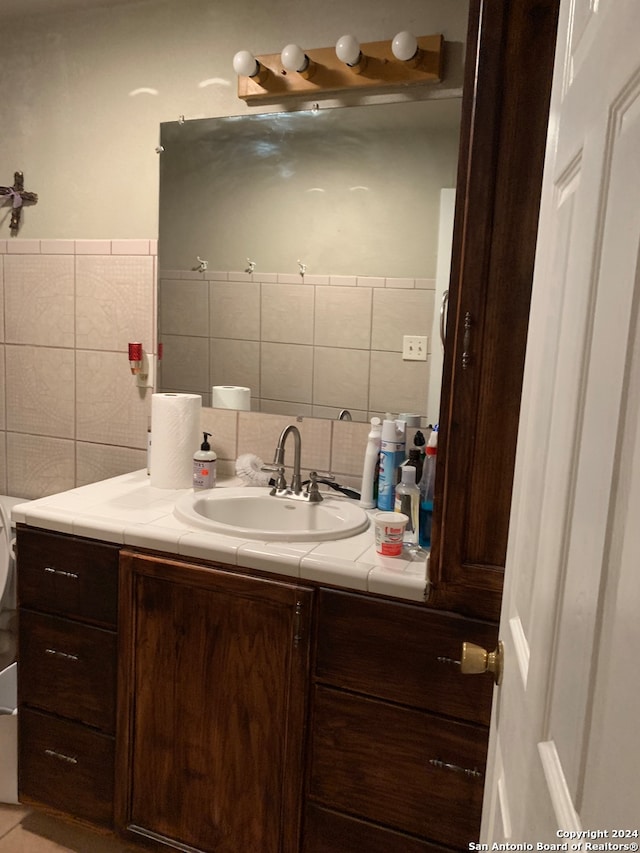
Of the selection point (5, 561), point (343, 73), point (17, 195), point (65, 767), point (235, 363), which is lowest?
point (65, 767)

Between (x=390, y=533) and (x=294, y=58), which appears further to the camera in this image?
(x=294, y=58)

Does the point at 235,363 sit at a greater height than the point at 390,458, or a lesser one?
greater

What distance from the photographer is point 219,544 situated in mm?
1478

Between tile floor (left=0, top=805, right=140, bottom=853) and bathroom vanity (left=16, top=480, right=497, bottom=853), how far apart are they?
0.12 metres

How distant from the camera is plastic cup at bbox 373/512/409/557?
1422mm

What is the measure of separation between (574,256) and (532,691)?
0.43m

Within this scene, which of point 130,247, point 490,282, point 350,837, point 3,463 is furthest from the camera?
point 3,463

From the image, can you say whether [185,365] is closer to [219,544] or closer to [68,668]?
[219,544]

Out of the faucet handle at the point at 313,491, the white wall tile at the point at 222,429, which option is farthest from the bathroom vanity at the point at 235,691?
the white wall tile at the point at 222,429

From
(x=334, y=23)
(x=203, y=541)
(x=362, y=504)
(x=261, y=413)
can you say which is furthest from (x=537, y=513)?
(x=334, y=23)

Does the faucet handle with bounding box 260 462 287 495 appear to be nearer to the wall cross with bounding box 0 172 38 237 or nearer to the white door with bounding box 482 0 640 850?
the white door with bounding box 482 0 640 850

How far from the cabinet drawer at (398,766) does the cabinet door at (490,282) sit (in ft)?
0.98

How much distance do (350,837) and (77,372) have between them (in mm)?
1625

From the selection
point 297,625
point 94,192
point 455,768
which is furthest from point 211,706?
point 94,192
